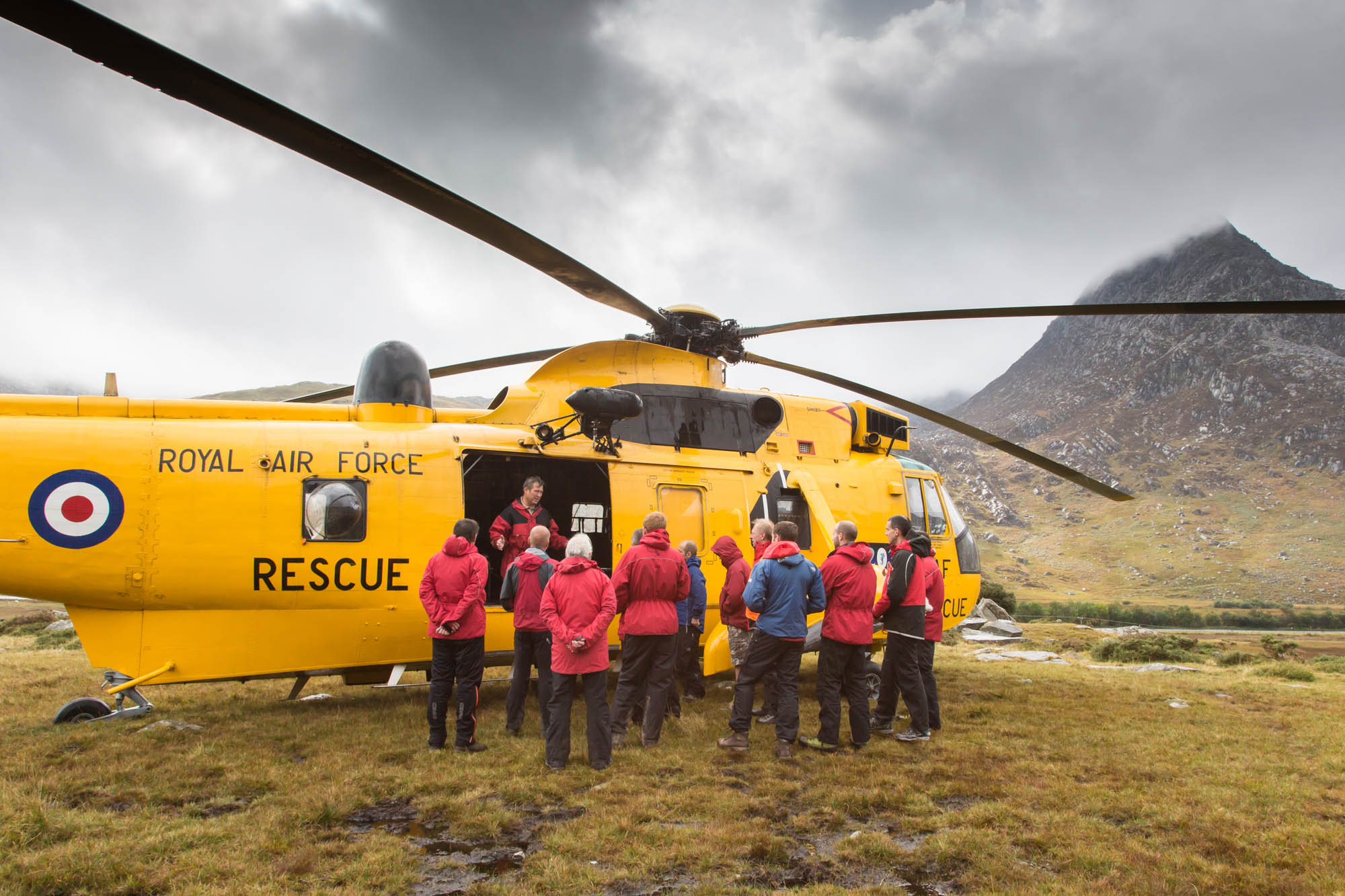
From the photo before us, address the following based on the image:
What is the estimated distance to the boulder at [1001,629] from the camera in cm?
2684

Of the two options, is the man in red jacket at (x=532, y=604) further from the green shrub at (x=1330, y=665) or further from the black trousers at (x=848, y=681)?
the green shrub at (x=1330, y=665)

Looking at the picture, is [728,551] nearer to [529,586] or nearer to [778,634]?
[778,634]

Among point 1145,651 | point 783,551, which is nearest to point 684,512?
point 783,551

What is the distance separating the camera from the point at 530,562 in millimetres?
6426

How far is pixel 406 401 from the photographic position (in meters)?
7.92

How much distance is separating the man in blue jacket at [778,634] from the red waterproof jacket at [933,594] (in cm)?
148

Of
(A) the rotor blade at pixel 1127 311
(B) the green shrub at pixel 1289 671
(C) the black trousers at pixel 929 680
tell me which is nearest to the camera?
(A) the rotor blade at pixel 1127 311

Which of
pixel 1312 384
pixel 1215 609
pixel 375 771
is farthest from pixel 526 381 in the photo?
pixel 1312 384

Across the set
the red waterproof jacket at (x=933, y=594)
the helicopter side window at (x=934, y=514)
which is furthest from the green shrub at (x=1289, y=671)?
the red waterproof jacket at (x=933, y=594)

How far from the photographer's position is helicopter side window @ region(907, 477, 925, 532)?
994 cm

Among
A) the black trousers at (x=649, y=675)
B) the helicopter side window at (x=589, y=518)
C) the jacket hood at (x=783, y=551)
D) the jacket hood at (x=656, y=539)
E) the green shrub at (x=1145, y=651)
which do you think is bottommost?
the green shrub at (x=1145, y=651)

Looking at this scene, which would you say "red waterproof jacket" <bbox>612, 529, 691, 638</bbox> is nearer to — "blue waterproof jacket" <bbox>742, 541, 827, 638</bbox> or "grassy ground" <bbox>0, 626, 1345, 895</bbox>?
"blue waterproof jacket" <bbox>742, 541, 827, 638</bbox>

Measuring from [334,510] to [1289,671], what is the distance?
16340 mm

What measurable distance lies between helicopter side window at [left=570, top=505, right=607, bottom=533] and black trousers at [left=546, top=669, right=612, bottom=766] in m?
2.88
